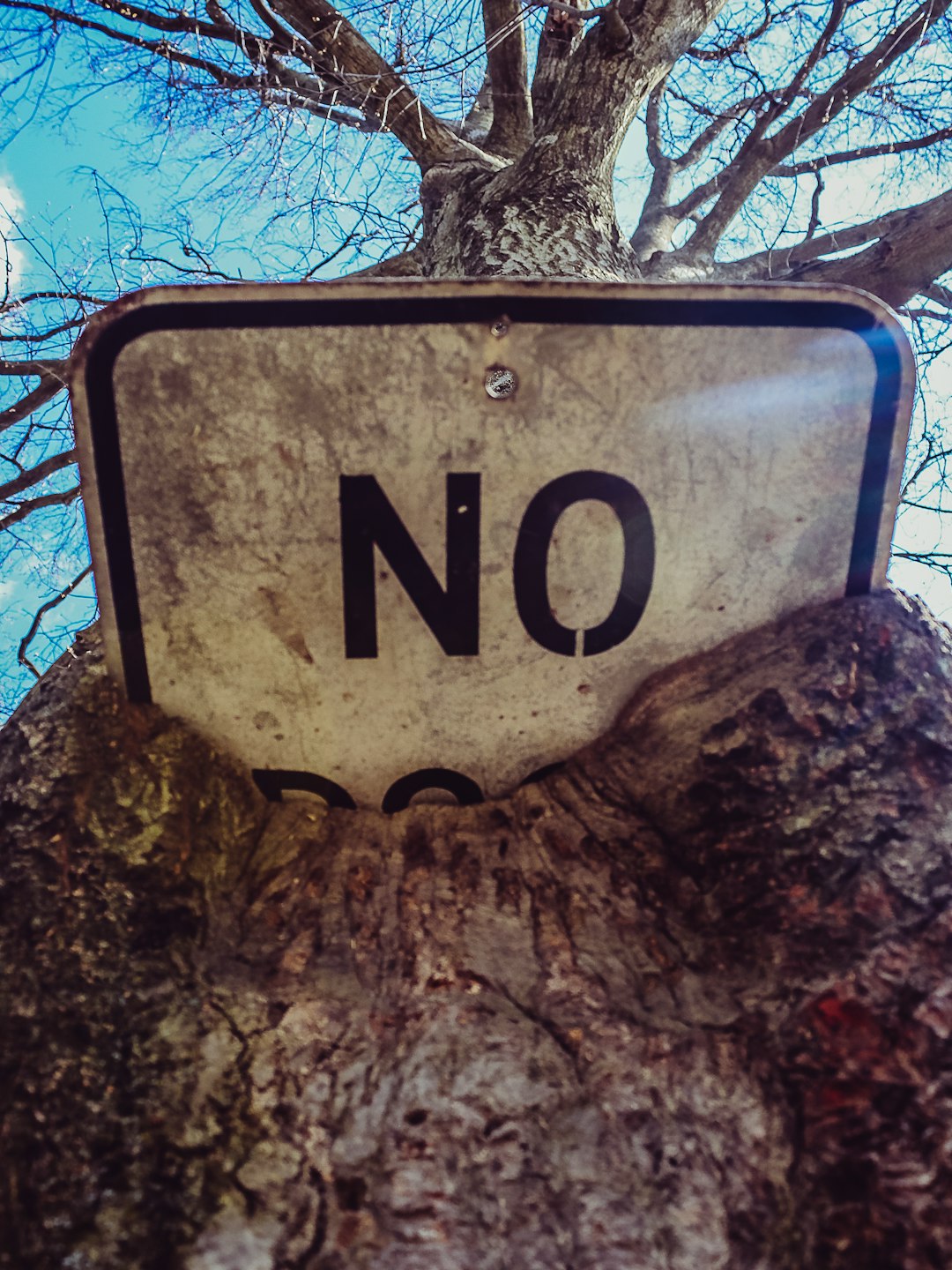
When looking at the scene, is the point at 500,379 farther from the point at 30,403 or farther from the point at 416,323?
the point at 30,403

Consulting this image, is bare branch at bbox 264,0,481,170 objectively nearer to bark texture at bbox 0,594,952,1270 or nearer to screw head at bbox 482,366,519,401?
screw head at bbox 482,366,519,401

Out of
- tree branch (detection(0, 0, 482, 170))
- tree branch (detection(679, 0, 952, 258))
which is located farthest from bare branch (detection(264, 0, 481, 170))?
tree branch (detection(679, 0, 952, 258))

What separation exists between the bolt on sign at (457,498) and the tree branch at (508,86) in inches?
→ 74.9

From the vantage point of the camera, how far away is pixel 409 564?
112cm

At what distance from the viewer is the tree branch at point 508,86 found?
2.46 metres

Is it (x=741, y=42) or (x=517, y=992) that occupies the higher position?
(x=741, y=42)

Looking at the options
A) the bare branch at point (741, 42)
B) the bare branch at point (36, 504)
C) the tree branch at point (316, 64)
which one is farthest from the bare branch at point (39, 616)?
the bare branch at point (741, 42)

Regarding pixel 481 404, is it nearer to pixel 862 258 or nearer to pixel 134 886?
pixel 134 886

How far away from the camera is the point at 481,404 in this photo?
109cm

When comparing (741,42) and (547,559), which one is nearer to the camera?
(547,559)

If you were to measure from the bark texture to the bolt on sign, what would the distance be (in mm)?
87

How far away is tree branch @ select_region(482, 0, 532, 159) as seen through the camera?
8.08 ft

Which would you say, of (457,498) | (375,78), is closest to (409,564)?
(457,498)

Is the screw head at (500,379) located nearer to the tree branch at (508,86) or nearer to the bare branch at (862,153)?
the tree branch at (508,86)
